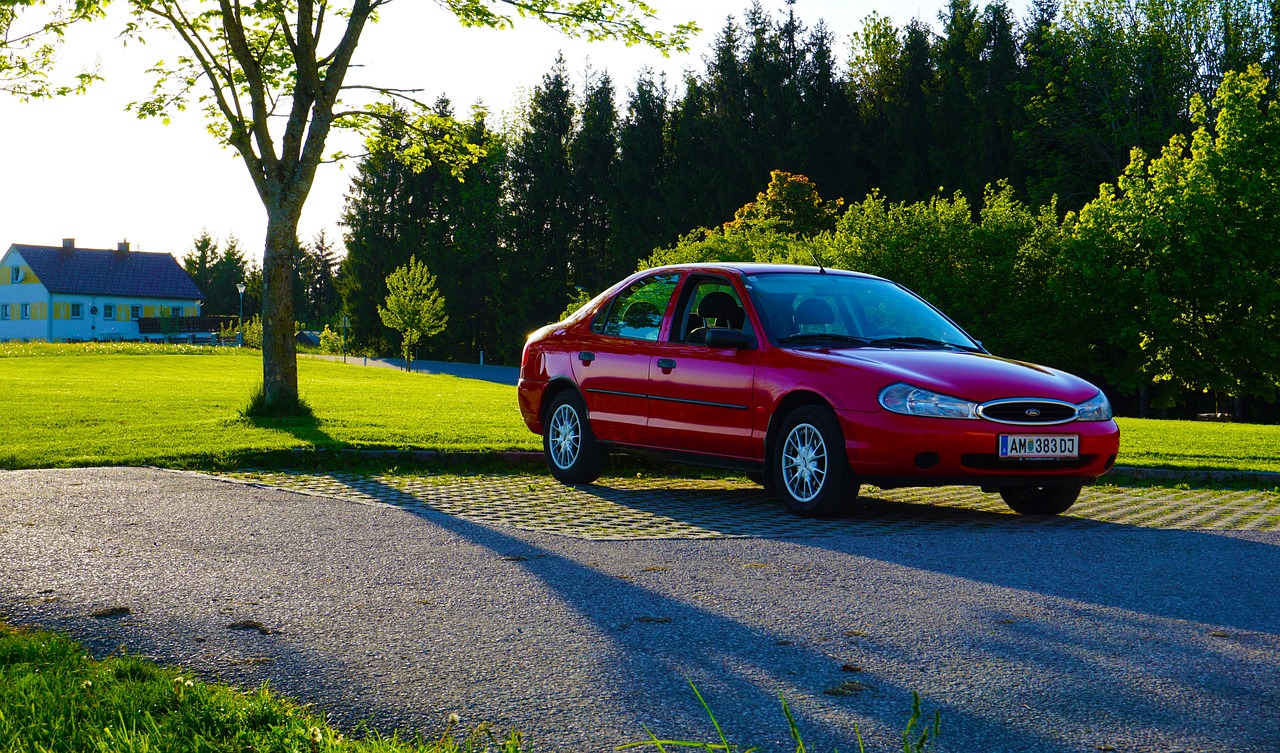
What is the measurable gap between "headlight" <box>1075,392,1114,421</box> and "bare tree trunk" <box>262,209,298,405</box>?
35.6 ft

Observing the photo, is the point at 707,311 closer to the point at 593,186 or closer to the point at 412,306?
the point at 412,306

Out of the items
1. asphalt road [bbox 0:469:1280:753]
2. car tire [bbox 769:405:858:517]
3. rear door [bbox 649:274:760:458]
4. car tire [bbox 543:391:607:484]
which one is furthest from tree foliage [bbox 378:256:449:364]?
asphalt road [bbox 0:469:1280:753]

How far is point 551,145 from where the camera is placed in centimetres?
6994

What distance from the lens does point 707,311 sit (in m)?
9.38

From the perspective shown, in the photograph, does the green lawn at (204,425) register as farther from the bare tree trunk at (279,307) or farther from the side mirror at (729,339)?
the side mirror at (729,339)

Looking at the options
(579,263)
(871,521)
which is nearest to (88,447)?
(871,521)

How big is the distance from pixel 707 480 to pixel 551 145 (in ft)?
200

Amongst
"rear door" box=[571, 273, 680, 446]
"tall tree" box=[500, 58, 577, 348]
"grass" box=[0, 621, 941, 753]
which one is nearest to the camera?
"grass" box=[0, 621, 941, 753]

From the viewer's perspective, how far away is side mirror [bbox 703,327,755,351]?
28.1ft

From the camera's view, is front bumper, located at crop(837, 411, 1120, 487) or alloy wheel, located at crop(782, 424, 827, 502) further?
alloy wheel, located at crop(782, 424, 827, 502)

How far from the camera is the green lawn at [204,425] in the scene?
451 inches

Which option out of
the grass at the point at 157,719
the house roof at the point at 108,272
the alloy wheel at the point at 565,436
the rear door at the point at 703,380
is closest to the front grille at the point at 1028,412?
the rear door at the point at 703,380

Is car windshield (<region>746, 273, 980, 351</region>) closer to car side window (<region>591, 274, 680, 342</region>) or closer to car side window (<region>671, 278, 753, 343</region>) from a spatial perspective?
car side window (<region>671, 278, 753, 343</region>)

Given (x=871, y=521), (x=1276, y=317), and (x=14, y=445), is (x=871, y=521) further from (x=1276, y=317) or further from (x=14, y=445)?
(x=1276, y=317)
